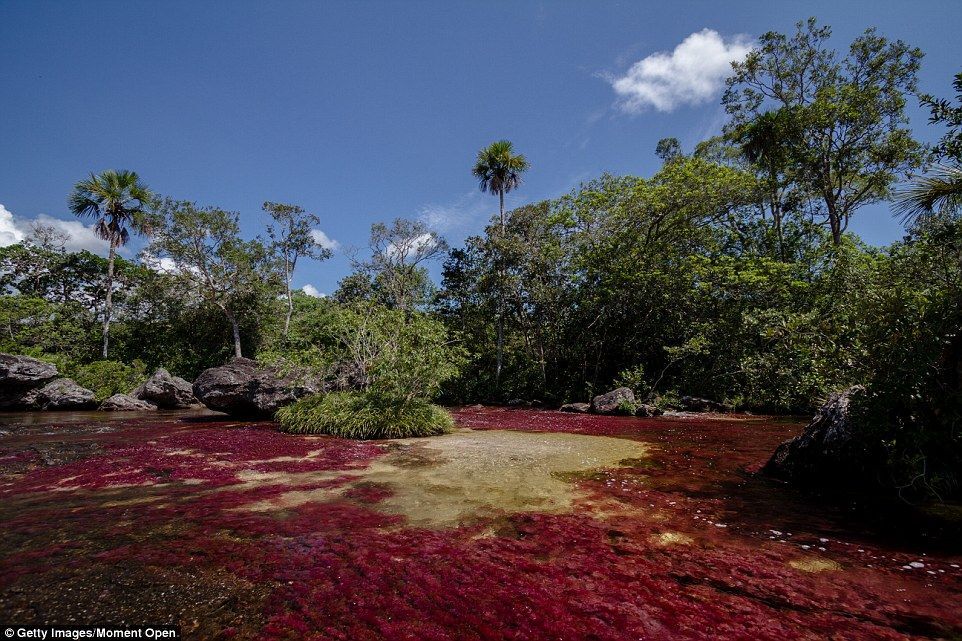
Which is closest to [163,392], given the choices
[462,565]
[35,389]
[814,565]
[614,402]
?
[35,389]

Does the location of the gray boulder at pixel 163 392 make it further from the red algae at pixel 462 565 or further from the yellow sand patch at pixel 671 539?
the yellow sand patch at pixel 671 539

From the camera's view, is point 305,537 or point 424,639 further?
point 305,537

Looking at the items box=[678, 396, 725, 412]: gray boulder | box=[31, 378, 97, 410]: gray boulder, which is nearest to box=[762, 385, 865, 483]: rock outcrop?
box=[678, 396, 725, 412]: gray boulder

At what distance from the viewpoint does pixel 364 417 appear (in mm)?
11594

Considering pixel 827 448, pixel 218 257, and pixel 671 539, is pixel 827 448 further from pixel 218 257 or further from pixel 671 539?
pixel 218 257

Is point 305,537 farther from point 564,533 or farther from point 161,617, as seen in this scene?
point 564,533

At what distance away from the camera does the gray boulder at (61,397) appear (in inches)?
746

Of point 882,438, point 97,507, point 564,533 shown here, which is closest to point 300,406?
point 97,507

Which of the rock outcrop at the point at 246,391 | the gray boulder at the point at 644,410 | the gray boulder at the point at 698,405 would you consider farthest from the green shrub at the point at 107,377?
the gray boulder at the point at 698,405

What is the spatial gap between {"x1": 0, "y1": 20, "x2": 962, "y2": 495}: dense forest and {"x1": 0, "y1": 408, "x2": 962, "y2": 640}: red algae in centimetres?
724

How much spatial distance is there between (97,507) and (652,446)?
10.4 metres

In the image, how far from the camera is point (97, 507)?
489cm

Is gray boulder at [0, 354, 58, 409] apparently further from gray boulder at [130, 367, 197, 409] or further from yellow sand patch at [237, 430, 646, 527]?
yellow sand patch at [237, 430, 646, 527]

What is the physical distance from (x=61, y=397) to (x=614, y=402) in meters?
25.7
